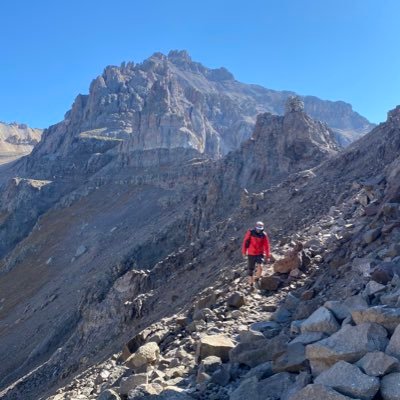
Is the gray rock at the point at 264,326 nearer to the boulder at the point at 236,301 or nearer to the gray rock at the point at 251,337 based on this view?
the gray rock at the point at 251,337

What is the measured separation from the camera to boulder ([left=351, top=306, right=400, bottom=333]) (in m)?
5.83

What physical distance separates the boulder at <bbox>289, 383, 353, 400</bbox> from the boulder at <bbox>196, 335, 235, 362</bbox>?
2518mm

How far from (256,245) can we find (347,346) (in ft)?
23.6

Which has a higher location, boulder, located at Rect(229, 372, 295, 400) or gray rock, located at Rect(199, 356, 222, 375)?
gray rock, located at Rect(199, 356, 222, 375)

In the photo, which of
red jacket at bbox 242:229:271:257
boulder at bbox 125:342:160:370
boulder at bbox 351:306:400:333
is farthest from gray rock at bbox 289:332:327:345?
red jacket at bbox 242:229:271:257

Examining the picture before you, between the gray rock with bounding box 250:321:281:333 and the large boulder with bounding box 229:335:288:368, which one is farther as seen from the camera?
the gray rock with bounding box 250:321:281:333

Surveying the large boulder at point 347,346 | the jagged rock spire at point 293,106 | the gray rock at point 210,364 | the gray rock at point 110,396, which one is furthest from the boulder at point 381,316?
the jagged rock spire at point 293,106

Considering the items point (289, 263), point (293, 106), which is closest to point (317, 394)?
point (289, 263)

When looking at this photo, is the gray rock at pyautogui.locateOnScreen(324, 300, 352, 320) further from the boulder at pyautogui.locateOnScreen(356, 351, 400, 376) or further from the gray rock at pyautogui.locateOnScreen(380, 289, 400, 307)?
the boulder at pyautogui.locateOnScreen(356, 351, 400, 376)

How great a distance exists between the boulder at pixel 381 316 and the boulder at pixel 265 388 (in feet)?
3.37

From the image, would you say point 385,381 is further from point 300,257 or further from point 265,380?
point 300,257

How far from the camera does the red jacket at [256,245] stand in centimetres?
1276

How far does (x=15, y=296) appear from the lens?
4794cm

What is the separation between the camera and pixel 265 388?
19.9ft
